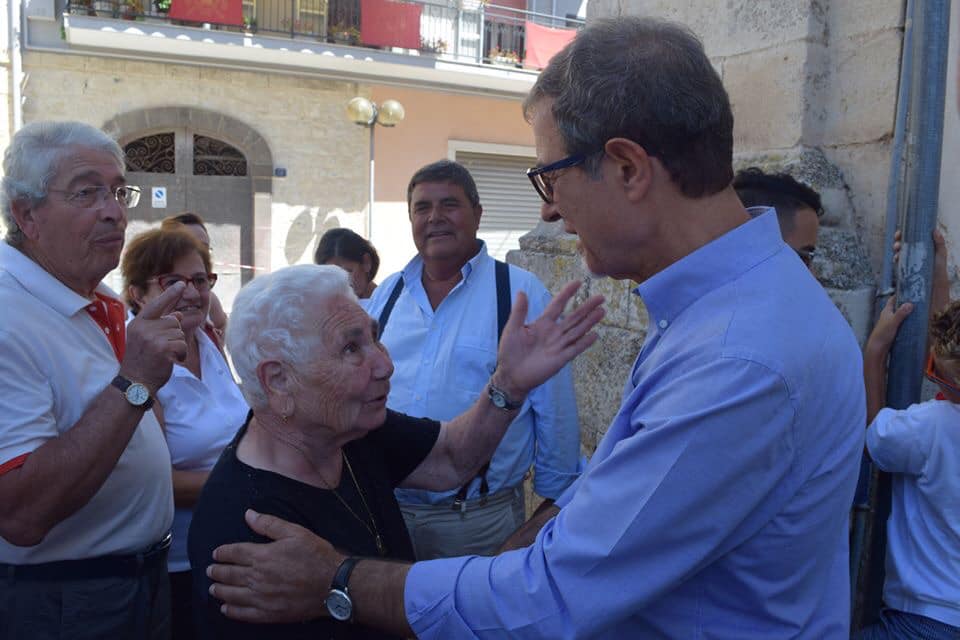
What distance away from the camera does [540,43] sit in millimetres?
13672

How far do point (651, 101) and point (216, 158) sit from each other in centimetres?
1202

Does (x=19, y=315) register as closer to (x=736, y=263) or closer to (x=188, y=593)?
(x=188, y=593)

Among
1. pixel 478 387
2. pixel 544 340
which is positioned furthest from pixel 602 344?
pixel 544 340

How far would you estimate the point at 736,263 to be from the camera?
4.00 feet

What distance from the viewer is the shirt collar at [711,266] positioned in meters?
1.22

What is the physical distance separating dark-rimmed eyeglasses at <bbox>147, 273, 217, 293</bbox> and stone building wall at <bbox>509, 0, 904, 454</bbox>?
165cm

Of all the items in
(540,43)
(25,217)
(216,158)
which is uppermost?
(540,43)

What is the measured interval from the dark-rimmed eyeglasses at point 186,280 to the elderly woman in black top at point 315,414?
1.34 metres

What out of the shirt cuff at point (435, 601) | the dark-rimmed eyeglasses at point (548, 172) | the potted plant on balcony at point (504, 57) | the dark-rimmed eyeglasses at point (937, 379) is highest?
the potted plant on balcony at point (504, 57)

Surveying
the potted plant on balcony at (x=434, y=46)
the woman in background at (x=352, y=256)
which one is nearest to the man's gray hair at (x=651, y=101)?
the woman in background at (x=352, y=256)

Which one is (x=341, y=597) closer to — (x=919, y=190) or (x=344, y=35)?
(x=919, y=190)

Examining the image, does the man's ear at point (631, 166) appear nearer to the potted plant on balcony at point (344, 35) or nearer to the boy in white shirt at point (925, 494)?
the boy in white shirt at point (925, 494)

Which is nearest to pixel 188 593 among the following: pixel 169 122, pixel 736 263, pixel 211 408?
pixel 211 408

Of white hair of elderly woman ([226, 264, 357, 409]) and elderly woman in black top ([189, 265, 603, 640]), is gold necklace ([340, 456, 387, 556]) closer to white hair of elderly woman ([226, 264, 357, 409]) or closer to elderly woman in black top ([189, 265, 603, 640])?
elderly woman in black top ([189, 265, 603, 640])
